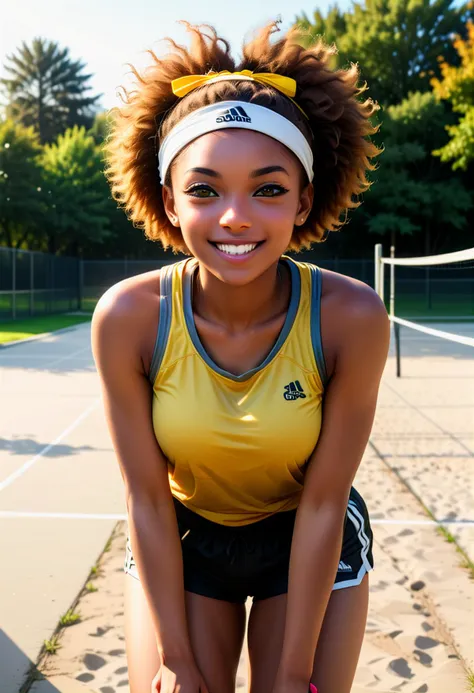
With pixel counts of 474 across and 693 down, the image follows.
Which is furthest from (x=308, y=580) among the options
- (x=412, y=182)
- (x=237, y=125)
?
(x=412, y=182)

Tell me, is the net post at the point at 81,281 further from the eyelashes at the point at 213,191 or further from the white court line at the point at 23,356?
the eyelashes at the point at 213,191

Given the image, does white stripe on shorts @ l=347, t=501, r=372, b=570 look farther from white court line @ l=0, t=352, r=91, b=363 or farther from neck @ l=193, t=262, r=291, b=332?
white court line @ l=0, t=352, r=91, b=363

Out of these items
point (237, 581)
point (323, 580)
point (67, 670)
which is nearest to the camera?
point (323, 580)

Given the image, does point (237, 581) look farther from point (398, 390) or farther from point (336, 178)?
point (398, 390)

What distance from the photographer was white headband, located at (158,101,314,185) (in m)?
1.85

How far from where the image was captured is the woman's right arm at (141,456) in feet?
6.33

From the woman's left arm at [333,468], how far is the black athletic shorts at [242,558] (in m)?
0.12

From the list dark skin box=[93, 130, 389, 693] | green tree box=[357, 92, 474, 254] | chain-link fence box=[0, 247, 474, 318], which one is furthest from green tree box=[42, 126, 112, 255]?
dark skin box=[93, 130, 389, 693]

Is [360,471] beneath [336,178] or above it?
beneath

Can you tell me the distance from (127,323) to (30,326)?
60.5 feet

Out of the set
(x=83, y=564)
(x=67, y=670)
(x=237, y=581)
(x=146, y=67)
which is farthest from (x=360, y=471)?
(x=146, y=67)

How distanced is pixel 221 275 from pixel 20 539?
2.61 meters

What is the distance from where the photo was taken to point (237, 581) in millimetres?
2084

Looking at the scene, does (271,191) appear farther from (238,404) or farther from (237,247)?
(238,404)
